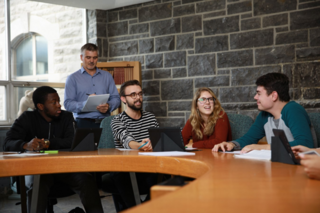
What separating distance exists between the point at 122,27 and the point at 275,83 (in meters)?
3.20

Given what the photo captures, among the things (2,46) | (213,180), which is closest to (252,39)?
(2,46)

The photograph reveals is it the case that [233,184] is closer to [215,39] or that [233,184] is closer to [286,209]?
[286,209]

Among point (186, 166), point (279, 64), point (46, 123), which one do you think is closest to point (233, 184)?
point (186, 166)

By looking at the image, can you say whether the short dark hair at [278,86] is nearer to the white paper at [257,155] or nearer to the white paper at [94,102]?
the white paper at [257,155]

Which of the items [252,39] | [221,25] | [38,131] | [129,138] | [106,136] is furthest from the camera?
[221,25]

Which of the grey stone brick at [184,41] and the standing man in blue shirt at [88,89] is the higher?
the grey stone brick at [184,41]

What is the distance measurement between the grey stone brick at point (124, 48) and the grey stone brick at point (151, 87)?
→ 460 millimetres

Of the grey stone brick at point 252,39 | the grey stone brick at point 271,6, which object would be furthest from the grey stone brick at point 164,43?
the grey stone brick at point 271,6

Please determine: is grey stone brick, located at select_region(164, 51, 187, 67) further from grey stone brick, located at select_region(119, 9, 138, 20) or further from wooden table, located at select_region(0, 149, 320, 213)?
wooden table, located at select_region(0, 149, 320, 213)

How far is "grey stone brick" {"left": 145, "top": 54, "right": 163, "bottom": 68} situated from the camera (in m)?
4.71

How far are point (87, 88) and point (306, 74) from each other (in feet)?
7.25

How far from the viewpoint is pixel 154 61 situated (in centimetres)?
475

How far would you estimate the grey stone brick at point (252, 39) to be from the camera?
396 cm

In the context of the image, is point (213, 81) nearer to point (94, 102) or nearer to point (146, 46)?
point (146, 46)
